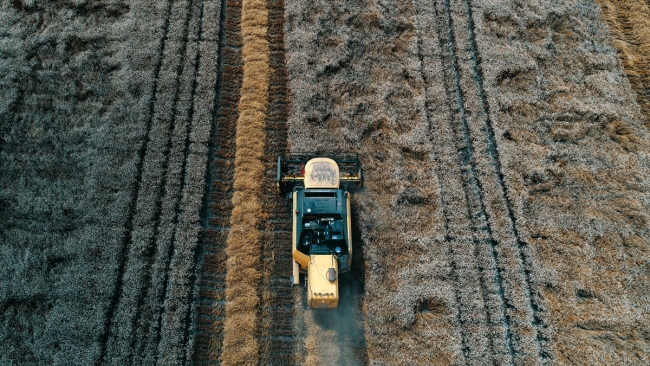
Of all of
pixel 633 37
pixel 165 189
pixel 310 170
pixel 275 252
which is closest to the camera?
pixel 310 170

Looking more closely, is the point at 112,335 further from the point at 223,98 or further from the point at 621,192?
the point at 621,192

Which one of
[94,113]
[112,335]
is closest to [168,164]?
[94,113]

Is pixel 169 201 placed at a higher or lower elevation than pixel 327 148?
lower

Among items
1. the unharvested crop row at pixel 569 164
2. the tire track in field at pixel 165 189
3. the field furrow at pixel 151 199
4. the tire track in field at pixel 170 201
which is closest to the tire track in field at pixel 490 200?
the unharvested crop row at pixel 569 164

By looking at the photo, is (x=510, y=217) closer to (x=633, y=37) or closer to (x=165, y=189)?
(x=633, y=37)

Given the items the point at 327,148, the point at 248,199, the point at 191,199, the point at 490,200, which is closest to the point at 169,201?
the point at 191,199

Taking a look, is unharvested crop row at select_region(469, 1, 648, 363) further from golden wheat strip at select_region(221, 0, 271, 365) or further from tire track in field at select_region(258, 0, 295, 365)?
golden wheat strip at select_region(221, 0, 271, 365)
